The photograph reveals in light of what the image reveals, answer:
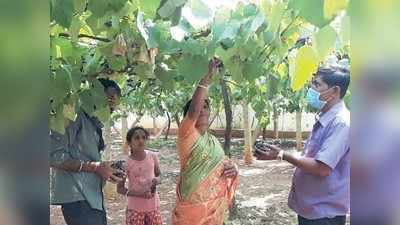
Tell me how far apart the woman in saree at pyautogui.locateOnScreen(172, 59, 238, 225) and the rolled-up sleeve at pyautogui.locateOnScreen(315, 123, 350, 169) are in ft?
2.73

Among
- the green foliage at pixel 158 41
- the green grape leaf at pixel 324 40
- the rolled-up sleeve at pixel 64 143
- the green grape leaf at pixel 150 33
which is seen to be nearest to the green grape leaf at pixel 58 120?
the green foliage at pixel 158 41

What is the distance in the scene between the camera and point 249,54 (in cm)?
211

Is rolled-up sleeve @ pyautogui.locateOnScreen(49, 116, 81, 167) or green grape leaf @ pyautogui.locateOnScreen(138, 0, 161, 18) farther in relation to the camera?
rolled-up sleeve @ pyautogui.locateOnScreen(49, 116, 81, 167)

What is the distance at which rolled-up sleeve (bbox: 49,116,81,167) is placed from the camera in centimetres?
291

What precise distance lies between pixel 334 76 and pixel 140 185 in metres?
1.83

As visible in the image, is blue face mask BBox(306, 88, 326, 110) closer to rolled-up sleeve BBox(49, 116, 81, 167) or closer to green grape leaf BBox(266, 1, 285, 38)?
rolled-up sleeve BBox(49, 116, 81, 167)

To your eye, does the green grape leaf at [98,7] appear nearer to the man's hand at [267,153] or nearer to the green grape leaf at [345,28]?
the green grape leaf at [345,28]

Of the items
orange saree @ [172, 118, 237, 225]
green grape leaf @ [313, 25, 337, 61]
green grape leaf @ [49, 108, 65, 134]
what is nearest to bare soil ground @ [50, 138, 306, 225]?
orange saree @ [172, 118, 237, 225]

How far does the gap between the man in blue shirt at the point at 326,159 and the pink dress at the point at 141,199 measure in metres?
1.33

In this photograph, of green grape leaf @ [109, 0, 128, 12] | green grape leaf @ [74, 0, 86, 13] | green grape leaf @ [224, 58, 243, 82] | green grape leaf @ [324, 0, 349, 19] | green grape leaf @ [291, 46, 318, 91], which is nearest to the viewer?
green grape leaf @ [324, 0, 349, 19]

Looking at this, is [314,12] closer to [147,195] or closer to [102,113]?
[102,113]
